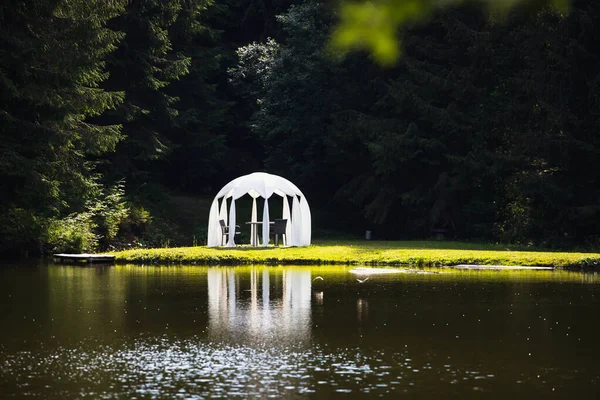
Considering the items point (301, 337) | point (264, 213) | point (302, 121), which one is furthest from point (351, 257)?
point (302, 121)

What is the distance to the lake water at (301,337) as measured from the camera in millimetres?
9219

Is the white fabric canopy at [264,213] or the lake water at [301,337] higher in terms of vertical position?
the white fabric canopy at [264,213]

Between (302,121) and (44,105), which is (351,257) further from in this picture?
(302,121)

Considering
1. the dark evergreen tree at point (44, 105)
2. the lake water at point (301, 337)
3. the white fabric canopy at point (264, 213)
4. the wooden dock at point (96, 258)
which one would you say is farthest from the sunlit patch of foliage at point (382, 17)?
the white fabric canopy at point (264, 213)

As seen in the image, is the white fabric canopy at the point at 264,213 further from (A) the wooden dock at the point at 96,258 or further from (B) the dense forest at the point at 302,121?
(A) the wooden dock at the point at 96,258

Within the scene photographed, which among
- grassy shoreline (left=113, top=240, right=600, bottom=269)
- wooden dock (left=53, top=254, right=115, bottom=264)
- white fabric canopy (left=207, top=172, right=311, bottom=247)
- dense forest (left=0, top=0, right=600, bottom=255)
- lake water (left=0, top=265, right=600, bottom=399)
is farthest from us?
white fabric canopy (left=207, top=172, right=311, bottom=247)

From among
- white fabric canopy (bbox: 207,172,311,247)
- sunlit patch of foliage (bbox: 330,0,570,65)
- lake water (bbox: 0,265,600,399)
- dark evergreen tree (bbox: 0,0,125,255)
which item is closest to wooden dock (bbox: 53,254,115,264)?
dark evergreen tree (bbox: 0,0,125,255)

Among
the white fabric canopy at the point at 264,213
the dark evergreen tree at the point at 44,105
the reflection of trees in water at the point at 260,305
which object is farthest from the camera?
the white fabric canopy at the point at 264,213

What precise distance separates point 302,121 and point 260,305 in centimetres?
2481

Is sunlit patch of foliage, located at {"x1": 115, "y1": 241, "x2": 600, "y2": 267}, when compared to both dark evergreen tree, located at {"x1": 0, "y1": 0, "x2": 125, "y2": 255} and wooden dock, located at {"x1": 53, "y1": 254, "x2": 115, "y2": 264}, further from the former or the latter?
dark evergreen tree, located at {"x1": 0, "y1": 0, "x2": 125, "y2": 255}

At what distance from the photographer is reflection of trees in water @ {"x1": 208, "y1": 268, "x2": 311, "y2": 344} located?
1287 cm

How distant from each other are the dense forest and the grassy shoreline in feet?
13.0

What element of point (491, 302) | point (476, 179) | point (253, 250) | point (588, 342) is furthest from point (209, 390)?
point (476, 179)

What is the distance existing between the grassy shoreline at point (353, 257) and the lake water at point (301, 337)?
3236 mm
